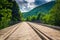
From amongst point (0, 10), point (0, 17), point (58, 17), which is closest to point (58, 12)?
point (58, 17)

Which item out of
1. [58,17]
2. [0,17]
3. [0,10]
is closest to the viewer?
→ [0,10]

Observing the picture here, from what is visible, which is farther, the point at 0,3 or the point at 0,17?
the point at 0,17

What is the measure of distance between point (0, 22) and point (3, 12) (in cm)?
260

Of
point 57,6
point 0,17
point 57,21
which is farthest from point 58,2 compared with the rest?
point 0,17

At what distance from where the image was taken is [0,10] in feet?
121

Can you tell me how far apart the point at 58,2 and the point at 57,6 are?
53.3 inches

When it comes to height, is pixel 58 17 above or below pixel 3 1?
below

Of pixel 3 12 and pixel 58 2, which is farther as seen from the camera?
pixel 58 2

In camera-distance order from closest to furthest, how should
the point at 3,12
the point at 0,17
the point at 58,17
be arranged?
the point at 3,12 < the point at 0,17 < the point at 58,17

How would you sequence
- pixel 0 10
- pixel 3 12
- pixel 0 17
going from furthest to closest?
pixel 0 17
pixel 3 12
pixel 0 10

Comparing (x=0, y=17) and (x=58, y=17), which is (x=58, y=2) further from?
(x=0, y=17)

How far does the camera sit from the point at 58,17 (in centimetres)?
6022

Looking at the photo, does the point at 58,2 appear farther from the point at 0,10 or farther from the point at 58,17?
the point at 0,10

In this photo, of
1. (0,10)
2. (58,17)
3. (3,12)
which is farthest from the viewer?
(58,17)
